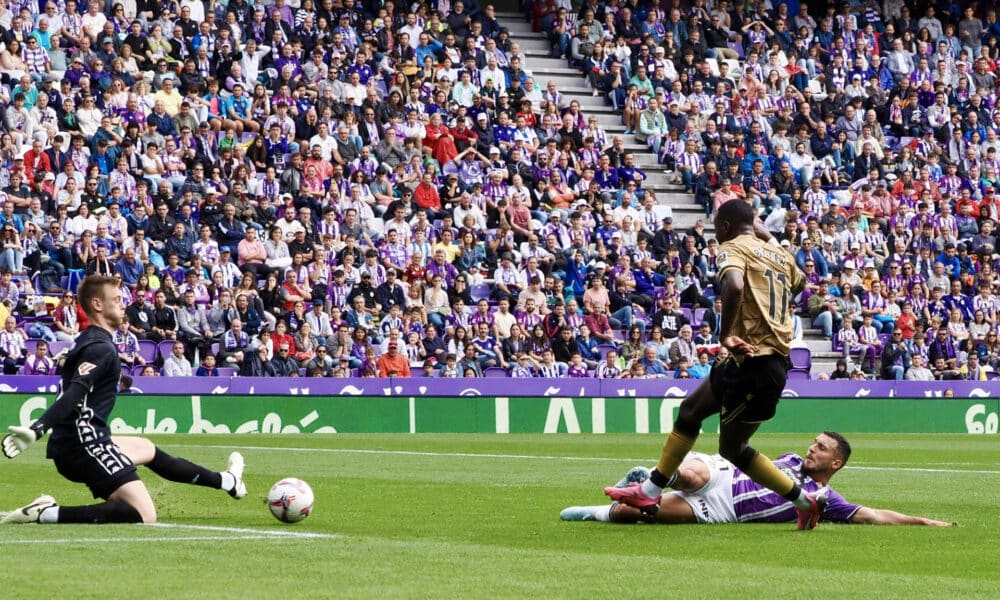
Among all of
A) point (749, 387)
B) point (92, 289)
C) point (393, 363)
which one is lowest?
point (393, 363)

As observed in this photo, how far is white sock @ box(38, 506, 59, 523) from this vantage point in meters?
9.80

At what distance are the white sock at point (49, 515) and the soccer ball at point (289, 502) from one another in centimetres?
124

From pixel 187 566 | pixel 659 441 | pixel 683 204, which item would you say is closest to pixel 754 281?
pixel 187 566

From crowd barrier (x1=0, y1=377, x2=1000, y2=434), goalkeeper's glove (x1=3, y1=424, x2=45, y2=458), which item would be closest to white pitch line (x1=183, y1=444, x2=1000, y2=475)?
crowd barrier (x1=0, y1=377, x2=1000, y2=434)

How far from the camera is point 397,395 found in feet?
89.4

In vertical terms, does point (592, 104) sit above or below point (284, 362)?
above

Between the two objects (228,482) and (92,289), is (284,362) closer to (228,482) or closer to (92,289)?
(228,482)

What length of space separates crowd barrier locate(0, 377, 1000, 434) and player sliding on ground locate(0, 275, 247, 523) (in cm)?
1536

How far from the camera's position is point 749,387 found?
31.2 ft

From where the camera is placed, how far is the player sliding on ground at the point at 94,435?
9531 millimetres

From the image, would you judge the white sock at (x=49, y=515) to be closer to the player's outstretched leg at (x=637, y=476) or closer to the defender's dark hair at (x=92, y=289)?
the defender's dark hair at (x=92, y=289)

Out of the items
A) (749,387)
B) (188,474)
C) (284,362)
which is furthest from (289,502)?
(284,362)

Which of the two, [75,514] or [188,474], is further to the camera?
[188,474]

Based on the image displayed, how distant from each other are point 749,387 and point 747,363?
14cm
